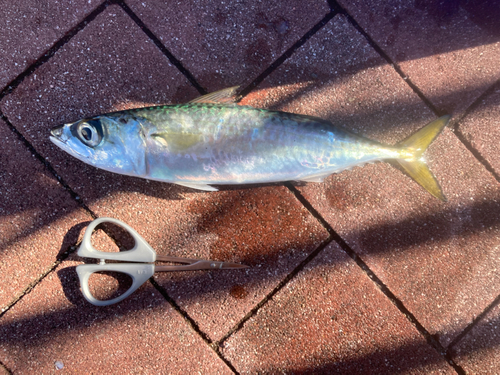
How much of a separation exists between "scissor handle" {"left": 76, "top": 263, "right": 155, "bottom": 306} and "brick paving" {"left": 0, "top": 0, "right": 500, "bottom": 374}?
0.12m

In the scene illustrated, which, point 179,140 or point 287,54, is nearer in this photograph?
point 179,140

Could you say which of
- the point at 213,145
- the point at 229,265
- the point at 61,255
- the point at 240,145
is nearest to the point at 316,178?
the point at 240,145

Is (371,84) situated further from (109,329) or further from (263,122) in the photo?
(109,329)

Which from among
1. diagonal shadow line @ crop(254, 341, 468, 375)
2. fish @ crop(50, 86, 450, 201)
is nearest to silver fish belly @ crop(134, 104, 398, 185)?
fish @ crop(50, 86, 450, 201)

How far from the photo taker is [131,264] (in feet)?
6.86

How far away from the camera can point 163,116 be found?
80.7 inches

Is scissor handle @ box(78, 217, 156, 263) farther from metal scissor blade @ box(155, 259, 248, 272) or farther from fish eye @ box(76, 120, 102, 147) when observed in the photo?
fish eye @ box(76, 120, 102, 147)

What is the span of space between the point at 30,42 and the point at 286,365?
10.4 ft

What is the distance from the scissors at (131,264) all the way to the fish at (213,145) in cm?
47

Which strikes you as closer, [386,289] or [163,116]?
[163,116]

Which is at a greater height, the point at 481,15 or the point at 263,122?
the point at 263,122

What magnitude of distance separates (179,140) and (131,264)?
944 millimetres

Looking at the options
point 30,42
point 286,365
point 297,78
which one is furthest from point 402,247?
point 30,42

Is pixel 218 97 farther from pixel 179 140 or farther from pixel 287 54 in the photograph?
pixel 287 54
